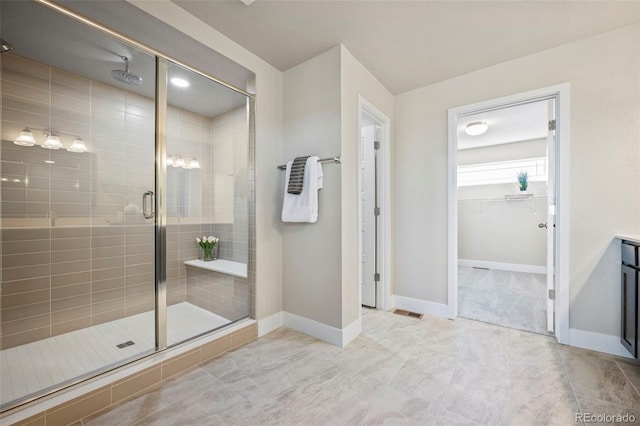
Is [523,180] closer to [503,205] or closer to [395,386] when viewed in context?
[503,205]

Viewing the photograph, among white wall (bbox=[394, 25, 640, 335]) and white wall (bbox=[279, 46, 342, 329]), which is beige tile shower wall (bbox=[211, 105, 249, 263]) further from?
white wall (bbox=[394, 25, 640, 335])

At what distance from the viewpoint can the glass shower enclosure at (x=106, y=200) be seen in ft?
6.07

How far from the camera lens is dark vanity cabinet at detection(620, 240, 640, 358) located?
175 cm

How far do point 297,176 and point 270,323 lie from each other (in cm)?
138

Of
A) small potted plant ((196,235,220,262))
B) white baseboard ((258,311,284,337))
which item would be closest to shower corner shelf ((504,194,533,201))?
white baseboard ((258,311,284,337))

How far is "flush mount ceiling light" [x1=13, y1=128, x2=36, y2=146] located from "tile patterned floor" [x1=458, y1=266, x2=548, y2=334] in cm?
418

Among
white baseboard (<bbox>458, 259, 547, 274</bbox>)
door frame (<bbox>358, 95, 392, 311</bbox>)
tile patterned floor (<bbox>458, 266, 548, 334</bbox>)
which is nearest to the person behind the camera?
tile patterned floor (<bbox>458, 266, 548, 334</bbox>)

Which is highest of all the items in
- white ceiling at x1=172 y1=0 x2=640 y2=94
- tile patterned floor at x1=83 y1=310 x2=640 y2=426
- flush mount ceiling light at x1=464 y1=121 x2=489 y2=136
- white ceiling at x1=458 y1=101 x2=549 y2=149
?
white ceiling at x1=172 y1=0 x2=640 y2=94

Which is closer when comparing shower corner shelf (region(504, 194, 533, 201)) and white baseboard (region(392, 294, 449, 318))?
white baseboard (region(392, 294, 449, 318))

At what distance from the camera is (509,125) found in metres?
4.06

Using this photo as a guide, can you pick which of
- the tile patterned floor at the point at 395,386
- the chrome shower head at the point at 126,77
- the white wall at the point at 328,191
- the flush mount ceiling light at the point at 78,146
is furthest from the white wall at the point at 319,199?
the flush mount ceiling light at the point at 78,146

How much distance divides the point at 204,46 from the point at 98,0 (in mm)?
620

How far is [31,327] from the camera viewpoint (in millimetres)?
2096

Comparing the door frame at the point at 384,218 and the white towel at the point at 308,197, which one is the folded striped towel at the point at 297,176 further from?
the door frame at the point at 384,218
